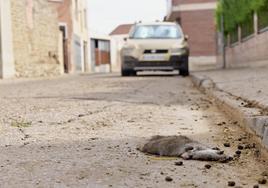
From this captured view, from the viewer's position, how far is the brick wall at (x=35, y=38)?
2017 centimetres

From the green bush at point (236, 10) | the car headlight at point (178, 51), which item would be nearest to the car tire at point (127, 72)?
the car headlight at point (178, 51)

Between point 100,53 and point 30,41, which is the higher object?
point 30,41

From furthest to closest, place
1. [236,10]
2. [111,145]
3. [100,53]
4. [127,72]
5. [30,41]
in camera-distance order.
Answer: [100,53] < [30,41] < [236,10] < [127,72] < [111,145]

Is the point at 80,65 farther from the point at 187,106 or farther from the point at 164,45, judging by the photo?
the point at 187,106

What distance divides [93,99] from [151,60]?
8.24 metres

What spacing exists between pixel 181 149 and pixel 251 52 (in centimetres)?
Answer: 1452

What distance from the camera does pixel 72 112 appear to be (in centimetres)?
564

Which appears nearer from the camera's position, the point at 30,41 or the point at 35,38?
→ the point at 30,41

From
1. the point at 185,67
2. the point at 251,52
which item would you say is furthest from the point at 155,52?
the point at 251,52

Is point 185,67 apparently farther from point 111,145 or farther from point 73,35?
point 73,35

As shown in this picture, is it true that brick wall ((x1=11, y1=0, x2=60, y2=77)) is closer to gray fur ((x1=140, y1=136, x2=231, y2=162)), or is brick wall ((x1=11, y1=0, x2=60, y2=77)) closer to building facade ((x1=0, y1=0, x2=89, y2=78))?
building facade ((x1=0, y1=0, x2=89, y2=78))

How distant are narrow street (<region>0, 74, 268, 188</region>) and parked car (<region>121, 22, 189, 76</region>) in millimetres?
8814

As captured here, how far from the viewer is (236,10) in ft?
64.5

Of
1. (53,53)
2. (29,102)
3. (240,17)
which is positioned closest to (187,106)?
(29,102)
